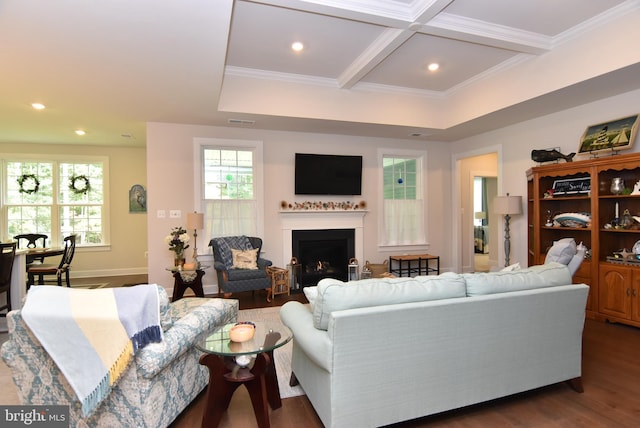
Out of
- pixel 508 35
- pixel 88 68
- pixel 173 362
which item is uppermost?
pixel 508 35

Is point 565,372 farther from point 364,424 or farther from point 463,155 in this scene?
point 463,155

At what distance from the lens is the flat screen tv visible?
564 centimetres

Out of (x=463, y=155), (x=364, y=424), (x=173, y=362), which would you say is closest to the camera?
(x=364, y=424)

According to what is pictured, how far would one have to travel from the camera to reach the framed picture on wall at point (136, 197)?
7.10 m

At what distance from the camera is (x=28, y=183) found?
6.66m

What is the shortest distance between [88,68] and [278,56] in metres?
1.96

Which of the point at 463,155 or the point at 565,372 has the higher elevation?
the point at 463,155

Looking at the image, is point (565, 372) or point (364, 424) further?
point (565, 372)

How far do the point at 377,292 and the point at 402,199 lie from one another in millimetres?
4683

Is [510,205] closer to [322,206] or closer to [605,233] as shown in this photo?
[605,233]

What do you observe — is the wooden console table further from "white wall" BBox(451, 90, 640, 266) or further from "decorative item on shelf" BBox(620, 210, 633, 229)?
"decorative item on shelf" BBox(620, 210, 633, 229)

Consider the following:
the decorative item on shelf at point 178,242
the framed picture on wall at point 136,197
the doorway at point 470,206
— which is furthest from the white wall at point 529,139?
the framed picture on wall at point 136,197

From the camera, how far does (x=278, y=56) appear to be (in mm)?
4094

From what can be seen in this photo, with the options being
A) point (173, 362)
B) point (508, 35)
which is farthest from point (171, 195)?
point (508, 35)
